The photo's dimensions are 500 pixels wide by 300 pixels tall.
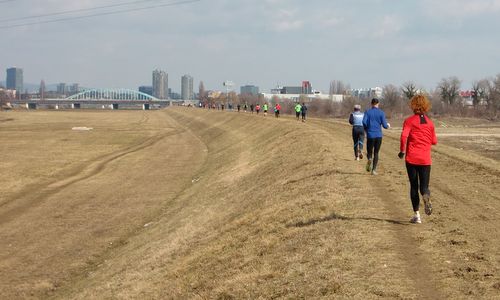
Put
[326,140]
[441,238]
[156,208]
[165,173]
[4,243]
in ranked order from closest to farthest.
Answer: [441,238]
[4,243]
[156,208]
[326,140]
[165,173]

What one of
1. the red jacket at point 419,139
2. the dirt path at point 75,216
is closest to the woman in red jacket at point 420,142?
the red jacket at point 419,139

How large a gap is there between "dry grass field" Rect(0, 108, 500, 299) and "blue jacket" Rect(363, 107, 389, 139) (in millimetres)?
1409

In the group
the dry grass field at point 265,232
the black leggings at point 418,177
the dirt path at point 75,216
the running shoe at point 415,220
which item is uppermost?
the black leggings at point 418,177

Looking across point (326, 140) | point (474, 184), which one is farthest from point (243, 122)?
point (474, 184)

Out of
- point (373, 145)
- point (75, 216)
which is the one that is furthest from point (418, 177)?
point (75, 216)

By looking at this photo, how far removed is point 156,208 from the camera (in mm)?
26141

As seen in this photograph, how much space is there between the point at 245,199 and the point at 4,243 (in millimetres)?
9209

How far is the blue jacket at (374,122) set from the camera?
1703 cm

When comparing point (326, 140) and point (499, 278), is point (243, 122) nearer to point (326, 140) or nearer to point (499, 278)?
point (326, 140)

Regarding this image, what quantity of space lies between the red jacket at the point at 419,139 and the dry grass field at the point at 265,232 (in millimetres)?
1451

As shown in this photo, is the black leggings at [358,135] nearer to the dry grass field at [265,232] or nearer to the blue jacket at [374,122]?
the dry grass field at [265,232]

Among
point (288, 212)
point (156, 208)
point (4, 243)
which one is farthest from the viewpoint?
point (156, 208)

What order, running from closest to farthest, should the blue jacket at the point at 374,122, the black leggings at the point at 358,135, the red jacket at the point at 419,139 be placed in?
the red jacket at the point at 419,139 → the blue jacket at the point at 374,122 → the black leggings at the point at 358,135

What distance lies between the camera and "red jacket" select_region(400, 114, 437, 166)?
10828 mm
